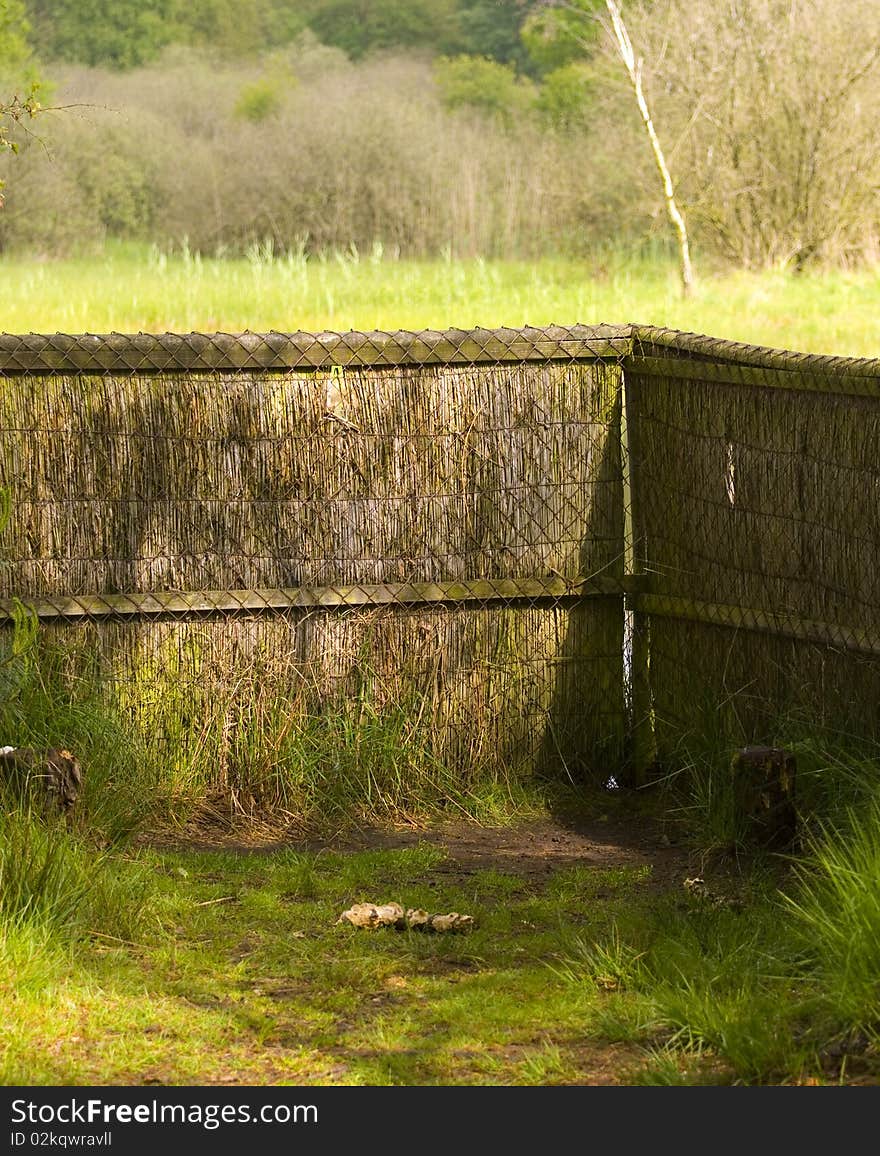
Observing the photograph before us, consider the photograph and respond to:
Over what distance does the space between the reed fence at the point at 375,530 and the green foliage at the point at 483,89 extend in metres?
29.3

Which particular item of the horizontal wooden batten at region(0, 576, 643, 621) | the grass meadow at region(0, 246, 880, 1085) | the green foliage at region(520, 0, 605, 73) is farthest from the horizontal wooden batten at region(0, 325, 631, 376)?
the green foliage at region(520, 0, 605, 73)

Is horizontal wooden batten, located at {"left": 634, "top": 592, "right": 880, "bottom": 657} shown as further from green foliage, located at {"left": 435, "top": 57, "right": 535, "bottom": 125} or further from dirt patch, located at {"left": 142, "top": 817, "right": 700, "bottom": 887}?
green foliage, located at {"left": 435, "top": 57, "right": 535, "bottom": 125}

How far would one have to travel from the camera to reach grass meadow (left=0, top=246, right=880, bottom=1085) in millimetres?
3600

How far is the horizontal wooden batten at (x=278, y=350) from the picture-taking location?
552 cm

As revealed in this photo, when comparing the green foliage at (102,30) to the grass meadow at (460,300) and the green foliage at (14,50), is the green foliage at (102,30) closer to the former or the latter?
the green foliage at (14,50)

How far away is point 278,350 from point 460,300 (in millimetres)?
11927

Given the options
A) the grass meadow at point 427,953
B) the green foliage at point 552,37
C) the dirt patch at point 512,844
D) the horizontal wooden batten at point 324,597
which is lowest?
the dirt patch at point 512,844

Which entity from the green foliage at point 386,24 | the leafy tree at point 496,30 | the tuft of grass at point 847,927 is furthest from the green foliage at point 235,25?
the tuft of grass at point 847,927

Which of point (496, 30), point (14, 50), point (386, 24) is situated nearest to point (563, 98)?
point (496, 30)

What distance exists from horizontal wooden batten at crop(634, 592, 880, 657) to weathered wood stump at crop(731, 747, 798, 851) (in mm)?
431

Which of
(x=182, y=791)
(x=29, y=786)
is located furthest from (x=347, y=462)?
(x=29, y=786)

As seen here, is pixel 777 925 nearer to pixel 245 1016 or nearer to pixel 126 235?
pixel 245 1016
